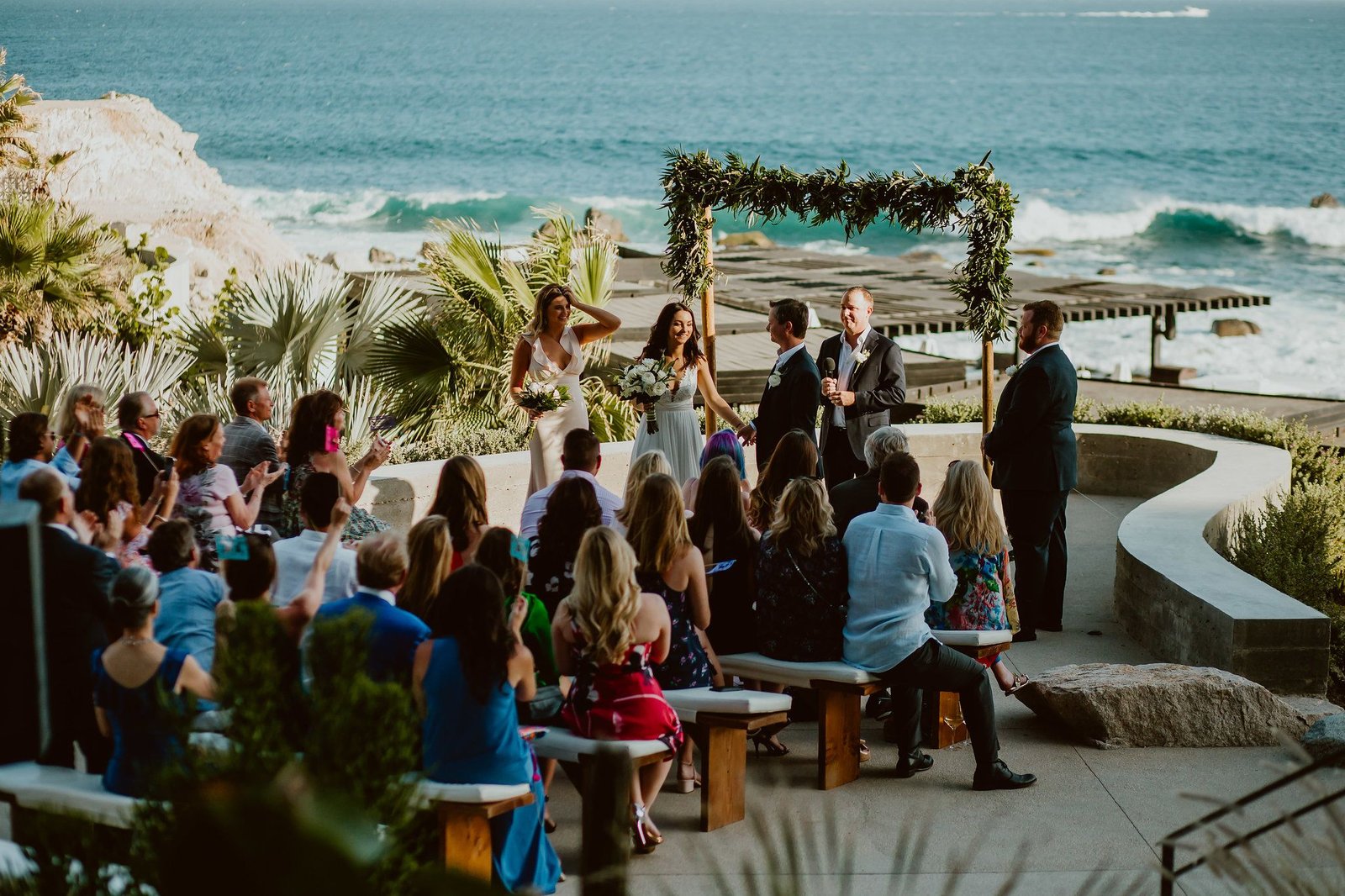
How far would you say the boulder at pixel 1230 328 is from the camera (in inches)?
1716

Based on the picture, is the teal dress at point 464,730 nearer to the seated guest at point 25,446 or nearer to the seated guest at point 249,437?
the seated guest at point 25,446

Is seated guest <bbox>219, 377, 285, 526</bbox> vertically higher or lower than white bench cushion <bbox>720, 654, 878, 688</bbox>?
higher

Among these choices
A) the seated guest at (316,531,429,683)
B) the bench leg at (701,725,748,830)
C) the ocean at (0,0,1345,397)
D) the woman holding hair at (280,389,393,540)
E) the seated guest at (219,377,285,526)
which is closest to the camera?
the seated guest at (316,531,429,683)

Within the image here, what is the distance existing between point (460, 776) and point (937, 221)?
7.27m

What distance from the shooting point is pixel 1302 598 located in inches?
347

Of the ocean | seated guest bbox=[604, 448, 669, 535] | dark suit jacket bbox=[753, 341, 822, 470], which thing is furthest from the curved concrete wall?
the ocean

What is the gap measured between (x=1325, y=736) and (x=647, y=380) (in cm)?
453

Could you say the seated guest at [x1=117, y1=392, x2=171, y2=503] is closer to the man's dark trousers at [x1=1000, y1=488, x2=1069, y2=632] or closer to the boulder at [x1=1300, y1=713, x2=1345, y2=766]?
the man's dark trousers at [x1=1000, y1=488, x2=1069, y2=632]

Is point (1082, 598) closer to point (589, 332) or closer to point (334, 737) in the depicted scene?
point (589, 332)

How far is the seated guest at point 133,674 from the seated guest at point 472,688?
2.56ft

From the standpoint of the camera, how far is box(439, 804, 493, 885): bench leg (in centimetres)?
481

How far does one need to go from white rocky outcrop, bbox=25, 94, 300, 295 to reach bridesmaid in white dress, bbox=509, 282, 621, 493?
9649mm

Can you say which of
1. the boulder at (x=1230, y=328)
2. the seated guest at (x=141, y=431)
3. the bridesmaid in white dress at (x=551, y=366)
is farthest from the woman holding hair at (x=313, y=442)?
the boulder at (x=1230, y=328)

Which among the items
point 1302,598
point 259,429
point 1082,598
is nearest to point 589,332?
point 259,429
